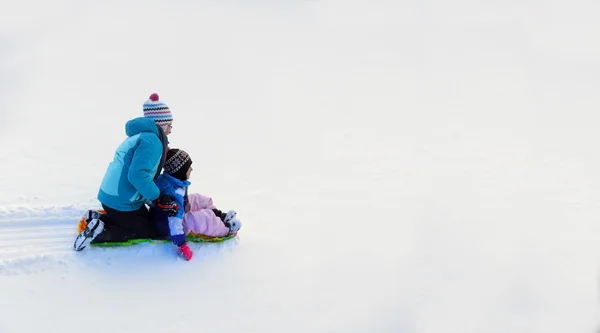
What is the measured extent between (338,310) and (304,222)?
1.70 m

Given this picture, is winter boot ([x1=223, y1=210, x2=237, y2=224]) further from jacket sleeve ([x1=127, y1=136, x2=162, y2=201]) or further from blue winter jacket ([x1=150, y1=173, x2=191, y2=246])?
jacket sleeve ([x1=127, y1=136, x2=162, y2=201])

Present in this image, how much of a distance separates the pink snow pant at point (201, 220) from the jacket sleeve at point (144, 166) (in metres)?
0.55

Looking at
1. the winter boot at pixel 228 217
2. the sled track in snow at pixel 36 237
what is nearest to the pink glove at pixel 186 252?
the winter boot at pixel 228 217

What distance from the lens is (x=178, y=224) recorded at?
187 inches

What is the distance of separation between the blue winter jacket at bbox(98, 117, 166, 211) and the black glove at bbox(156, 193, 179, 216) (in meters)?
0.13

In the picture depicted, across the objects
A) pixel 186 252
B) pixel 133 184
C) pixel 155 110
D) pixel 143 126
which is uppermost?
pixel 155 110

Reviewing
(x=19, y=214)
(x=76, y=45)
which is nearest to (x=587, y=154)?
(x=19, y=214)

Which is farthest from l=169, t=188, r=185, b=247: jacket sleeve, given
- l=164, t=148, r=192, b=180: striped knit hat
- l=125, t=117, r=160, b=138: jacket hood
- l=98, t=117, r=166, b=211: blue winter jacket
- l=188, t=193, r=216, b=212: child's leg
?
l=125, t=117, r=160, b=138: jacket hood

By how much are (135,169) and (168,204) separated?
44 centimetres

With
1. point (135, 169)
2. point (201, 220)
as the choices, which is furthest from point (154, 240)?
point (135, 169)

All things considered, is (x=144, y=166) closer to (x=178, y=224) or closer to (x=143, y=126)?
(x=143, y=126)

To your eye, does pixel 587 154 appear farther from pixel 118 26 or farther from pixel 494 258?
pixel 118 26

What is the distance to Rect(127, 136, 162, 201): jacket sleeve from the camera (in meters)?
4.40

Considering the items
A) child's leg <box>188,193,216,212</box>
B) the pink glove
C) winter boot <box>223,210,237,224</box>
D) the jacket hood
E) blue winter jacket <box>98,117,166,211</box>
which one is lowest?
the pink glove
